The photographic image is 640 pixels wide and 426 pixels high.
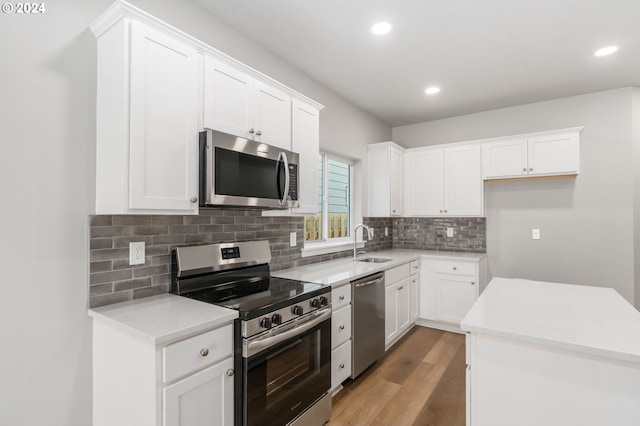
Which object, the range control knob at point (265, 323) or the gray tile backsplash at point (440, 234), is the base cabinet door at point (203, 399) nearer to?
the range control knob at point (265, 323)

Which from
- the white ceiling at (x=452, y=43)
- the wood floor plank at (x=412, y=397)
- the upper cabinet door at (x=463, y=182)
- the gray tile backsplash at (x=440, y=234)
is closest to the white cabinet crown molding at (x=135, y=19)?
the white ceiling at (x=452, y=43)

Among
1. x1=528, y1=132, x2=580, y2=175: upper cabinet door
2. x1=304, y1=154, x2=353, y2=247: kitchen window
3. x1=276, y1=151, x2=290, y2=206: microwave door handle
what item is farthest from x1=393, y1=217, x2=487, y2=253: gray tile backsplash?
x1=276, y1=151, x2=290, y2=206: microwave door handle

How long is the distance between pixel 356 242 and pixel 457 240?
59.1 inches

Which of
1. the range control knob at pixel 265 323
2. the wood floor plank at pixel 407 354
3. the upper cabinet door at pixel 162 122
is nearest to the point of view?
the upper cabinet door at pixel 162 122

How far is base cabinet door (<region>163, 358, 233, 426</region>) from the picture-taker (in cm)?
130

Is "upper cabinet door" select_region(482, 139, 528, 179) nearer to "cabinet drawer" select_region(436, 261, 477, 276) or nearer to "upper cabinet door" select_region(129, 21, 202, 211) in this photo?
"cabinet drawer" select_region(436, 261, 477, 276)

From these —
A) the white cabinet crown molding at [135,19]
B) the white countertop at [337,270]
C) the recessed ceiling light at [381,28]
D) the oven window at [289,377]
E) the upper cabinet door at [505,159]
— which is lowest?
the oven window at [289,377]

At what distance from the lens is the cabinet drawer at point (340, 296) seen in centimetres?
233

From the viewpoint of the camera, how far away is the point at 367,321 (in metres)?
2.72

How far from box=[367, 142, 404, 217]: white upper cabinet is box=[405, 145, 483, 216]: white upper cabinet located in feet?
0.95

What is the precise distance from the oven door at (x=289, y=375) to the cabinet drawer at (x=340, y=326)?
0.63ft

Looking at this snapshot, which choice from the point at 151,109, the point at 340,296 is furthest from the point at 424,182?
the point at 151,109

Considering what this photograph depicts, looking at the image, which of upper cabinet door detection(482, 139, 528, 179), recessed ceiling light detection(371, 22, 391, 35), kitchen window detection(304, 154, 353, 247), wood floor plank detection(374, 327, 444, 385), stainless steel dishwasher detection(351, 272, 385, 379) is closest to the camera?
recessed ceiling light detection(371, 22, 391, 35)

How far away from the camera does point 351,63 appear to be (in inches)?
113
